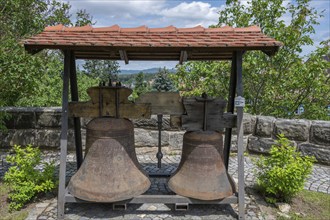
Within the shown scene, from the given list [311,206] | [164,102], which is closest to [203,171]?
[164,102]

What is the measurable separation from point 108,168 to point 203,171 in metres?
1.27

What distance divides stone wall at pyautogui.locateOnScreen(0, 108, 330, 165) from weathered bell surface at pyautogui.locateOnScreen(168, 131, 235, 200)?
8.22ft

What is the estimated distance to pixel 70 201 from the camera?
355 centimetres

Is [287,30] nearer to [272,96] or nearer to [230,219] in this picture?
[272,96]

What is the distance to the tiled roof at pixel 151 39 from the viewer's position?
313 cm

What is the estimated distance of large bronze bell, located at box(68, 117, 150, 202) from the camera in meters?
3.45

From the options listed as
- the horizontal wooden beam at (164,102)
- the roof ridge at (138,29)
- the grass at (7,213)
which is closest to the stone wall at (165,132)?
the grass at (7,213)

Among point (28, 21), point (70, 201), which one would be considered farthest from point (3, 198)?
point (28, 21)

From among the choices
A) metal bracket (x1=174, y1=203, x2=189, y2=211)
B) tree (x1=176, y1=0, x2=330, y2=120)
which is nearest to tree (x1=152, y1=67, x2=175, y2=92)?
tree (x1=176, y1=0, x2=330, y2=120)

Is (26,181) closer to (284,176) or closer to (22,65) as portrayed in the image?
(22,65)

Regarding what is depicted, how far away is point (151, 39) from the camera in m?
3.29

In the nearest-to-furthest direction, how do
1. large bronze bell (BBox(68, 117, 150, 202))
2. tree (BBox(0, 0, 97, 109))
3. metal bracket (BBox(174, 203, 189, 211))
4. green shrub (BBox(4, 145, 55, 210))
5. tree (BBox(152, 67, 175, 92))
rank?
large bronze bell (BBox(68, 117, 150, 202))
metal bracket (BBox(174, 203, 189, 211))
green shrub (BBox(4, 145, 55, 210))
tree (BBox(0, 0, 97, 109))
tree (BBox(152, 67, 175, 92))

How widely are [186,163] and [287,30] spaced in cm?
465

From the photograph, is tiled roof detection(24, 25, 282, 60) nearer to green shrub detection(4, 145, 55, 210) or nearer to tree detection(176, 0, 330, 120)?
green shrub detection(4, 145, 55, 210)
